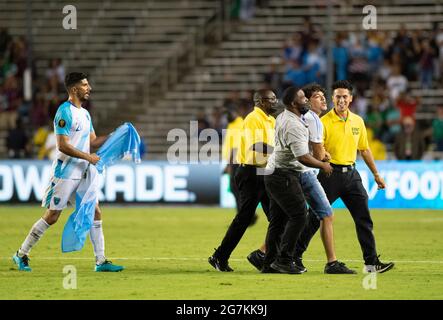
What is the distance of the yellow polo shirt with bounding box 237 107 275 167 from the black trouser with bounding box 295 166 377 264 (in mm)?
843

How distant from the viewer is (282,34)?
119 feet

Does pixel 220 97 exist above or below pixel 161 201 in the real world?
above

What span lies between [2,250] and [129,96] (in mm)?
18393

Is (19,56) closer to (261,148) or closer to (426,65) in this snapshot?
(426,65)

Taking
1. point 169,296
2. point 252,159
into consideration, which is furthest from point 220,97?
point 169,296

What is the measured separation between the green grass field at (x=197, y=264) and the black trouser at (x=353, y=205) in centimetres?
38

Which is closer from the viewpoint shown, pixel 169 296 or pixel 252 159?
pixel 169 296

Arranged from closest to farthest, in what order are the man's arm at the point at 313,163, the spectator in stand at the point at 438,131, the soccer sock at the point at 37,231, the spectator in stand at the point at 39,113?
the man's arm at the point at 313,163 → the soccer sock at the point at 37,231 → the spectator in stand at the point at 438,131 → the spectator in stand at the point at 39,113

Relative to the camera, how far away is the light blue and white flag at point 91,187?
14969mm

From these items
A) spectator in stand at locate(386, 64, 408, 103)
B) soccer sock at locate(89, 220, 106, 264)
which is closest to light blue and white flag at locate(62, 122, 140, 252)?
soccer sock at locate(89, 220, 106, 264)

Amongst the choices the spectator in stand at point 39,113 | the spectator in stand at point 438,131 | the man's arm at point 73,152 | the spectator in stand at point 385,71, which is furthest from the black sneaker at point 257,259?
the spectator in stand at point 39,113

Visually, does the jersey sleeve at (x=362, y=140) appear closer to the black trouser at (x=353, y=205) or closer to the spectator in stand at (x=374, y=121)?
the black trouser at (x=353, y=205)

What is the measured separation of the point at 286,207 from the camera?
14.5 meters
